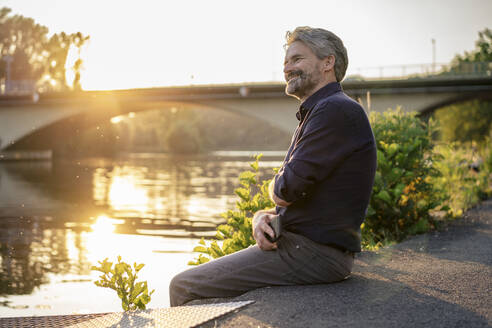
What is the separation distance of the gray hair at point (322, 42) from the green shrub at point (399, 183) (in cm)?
268

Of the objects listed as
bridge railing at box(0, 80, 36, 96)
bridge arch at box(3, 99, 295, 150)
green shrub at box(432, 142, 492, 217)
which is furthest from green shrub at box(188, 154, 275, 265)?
bridge railing at box(0, 80, 36, 96)

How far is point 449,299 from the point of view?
9.25 feet

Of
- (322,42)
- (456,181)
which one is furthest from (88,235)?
(322,42)

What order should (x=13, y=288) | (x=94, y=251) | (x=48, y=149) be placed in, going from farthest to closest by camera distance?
(x=48, y=149)
(x=94, y=251)
(x=13, y=288)

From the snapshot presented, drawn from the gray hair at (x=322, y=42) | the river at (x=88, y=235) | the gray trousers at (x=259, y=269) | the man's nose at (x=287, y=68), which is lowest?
the river at (x=88, y=235)

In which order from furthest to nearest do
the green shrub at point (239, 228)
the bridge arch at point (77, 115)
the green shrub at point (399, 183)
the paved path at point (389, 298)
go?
the bridge arch at point (77, 115) < the green shrub at point (399, 183) < the green shrub at point (239, 228) < the paved path at point (389, 298)

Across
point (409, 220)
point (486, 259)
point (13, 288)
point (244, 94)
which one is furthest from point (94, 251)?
point (244, 94)

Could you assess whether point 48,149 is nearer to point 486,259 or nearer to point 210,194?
point 210,194

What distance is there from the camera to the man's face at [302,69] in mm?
2770

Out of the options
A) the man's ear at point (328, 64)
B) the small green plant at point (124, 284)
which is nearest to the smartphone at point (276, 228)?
the man's ear at point (328, 64)

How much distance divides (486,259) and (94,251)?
590 cm

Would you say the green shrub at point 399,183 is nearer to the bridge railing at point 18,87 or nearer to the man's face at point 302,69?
the man's face at point 302,69

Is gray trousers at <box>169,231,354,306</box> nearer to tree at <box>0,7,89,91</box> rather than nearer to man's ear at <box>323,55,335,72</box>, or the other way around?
man's ear at <box>323,55,335,72</box>

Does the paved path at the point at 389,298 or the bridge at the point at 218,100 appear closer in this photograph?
the paved path at the point at 389,298
